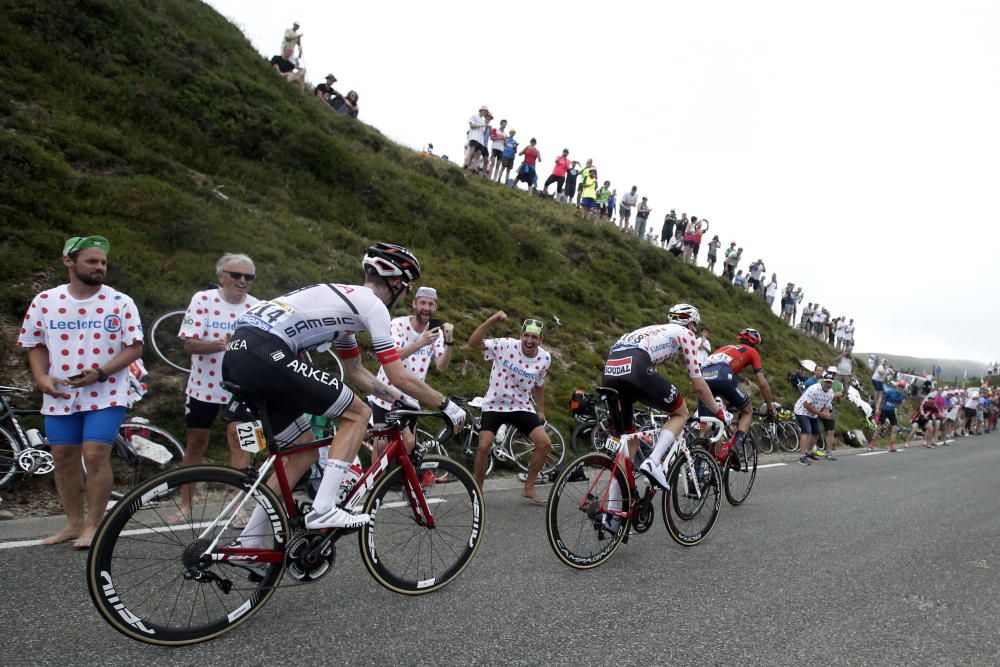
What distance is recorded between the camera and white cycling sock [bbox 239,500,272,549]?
3.28 metres

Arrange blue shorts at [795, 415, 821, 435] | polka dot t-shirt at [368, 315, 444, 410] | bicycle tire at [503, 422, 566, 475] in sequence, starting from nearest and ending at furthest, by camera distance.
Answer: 1. polka dot t-shirt at [368, 315, 444, 410]
2. bicycle tire at [503, 422, 566, 475]
3. blue shorts at [795, 415, 821, 435]

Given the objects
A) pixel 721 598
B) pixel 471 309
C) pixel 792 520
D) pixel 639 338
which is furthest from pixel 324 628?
pixel 471 309

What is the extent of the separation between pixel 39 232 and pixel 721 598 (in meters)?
9.89

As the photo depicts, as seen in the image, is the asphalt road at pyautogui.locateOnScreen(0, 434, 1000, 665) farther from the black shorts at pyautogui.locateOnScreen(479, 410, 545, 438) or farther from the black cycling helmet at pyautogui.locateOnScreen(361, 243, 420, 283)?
the black cycling helmet at pyautogui.locateOnScreen(361, 243, 420, 283)

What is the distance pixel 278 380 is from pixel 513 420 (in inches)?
151

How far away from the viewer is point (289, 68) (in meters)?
19.5

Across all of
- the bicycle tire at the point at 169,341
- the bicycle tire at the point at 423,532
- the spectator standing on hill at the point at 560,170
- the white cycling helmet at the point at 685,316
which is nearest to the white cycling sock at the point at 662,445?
the white cycling helmet at the point at 685,316

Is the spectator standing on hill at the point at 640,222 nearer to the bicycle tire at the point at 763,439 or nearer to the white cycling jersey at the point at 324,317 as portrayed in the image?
the bicycle tire at the point at 763,439

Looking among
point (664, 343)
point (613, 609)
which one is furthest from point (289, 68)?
point (613, 609)

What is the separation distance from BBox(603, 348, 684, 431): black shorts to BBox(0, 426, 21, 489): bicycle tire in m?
5.16

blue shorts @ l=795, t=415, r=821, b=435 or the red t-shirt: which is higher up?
the red t-shirt

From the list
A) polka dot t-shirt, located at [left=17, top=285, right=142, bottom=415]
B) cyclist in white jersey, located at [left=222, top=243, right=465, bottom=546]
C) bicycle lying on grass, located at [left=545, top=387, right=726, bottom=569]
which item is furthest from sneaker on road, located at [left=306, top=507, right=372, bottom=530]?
polka dot t-shirt, located at [left=17, top=285, right=142, bottom=415]

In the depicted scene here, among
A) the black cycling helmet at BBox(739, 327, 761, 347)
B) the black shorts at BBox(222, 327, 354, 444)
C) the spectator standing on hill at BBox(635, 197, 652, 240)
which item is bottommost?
the black shorts at BBox(222, 327, 354, 444)

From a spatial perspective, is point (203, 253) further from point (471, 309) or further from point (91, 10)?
point (91, 10)
